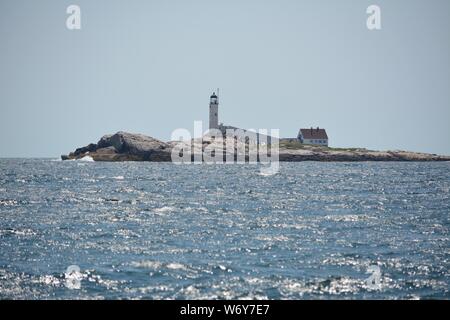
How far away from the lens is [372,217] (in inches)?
2270

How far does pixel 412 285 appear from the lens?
31609 millimetres

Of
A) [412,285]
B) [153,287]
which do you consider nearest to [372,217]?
[412,285]

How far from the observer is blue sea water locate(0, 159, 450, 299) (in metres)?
30.7

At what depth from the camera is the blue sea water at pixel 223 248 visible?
101ft

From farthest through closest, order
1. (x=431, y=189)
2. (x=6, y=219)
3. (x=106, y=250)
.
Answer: (x=431, y=189)
(x=6, y=219)
(x=106, y=250)

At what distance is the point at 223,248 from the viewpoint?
40.8 meters

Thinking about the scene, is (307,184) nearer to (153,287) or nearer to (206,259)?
(206,259)

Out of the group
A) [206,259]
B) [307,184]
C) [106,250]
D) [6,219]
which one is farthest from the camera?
[307,184]

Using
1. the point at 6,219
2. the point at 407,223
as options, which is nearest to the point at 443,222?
the point at 407,223

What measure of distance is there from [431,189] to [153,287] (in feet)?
236
